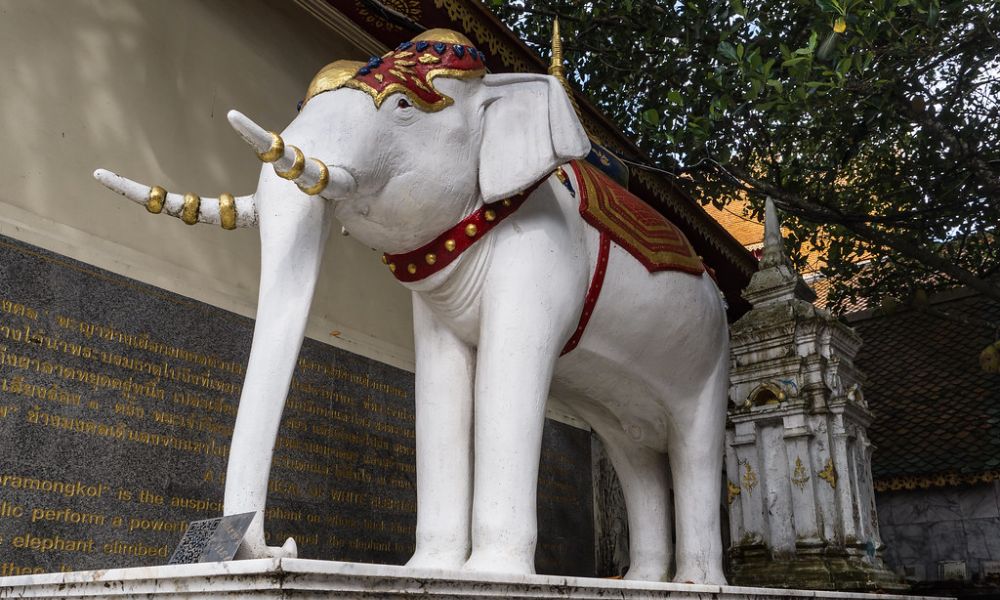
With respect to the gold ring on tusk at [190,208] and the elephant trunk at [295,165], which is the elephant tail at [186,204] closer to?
the gold ring on tusk at [190,208]

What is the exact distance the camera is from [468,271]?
9.44ft

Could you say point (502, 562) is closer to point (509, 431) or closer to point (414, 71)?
point (509, 431)

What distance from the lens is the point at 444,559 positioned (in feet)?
9.44

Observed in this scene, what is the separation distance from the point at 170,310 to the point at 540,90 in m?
1.80

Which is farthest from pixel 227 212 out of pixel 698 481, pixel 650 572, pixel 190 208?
pixel 650 572

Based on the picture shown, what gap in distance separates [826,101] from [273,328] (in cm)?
386

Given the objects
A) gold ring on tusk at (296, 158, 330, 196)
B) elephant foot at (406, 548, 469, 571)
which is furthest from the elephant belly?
gold ring on tusk at (296, 158, 330, 196)

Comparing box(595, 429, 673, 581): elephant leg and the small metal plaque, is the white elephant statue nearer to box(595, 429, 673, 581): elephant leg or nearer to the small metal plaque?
the small metal plaque

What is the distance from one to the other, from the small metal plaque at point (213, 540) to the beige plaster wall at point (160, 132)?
175 centimetres

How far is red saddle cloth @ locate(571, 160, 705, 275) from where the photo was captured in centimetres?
323

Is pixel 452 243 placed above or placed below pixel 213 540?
above

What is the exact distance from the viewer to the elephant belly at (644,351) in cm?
318

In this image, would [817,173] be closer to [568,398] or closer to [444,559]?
[568,398]

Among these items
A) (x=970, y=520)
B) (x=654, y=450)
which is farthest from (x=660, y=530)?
(x=970, y=520)
